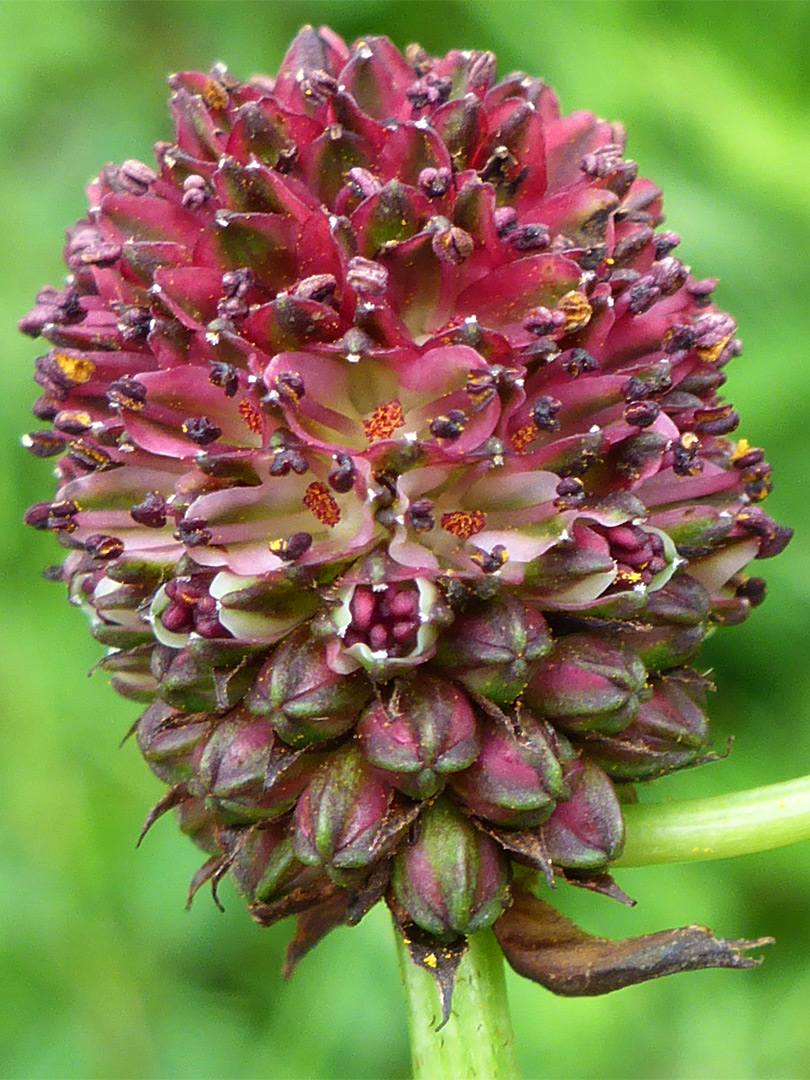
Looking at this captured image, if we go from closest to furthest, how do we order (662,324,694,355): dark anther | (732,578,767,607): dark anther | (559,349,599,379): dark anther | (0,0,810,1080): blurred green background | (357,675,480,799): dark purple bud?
(357,675,480,799): dark purple bud → (559,349,599,379): dark anther → (662,324,694,355): dark anther → (732,578,767,607): dark anther → (0,0,810,1080): blurred green background

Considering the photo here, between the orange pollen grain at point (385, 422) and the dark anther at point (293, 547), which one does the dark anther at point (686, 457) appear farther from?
the dark anther at point (293, 547)

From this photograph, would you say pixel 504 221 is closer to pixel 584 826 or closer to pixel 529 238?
pixel 529 238

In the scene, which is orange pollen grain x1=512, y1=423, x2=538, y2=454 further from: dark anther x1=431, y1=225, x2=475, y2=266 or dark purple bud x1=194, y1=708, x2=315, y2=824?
dark purple bud x1=194, y1=708, x2=315, y2=824

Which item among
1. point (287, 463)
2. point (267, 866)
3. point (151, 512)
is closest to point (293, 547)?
point (287, 463)

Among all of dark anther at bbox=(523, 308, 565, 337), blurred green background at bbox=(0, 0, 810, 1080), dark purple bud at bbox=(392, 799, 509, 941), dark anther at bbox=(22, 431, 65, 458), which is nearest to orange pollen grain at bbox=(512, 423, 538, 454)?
dark anther at bbox=(523, 308, 565, 337)

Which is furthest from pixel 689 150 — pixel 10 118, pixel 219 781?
pixel 219 781

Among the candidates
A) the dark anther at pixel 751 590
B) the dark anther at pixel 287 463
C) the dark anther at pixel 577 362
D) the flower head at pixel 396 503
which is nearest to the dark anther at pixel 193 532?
the flower head at pixel 396 503

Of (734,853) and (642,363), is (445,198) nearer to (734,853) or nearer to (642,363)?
(642,363)
